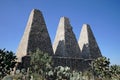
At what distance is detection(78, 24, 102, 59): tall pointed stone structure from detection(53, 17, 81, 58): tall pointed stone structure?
220 centimetres

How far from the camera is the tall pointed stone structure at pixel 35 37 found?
28375mm

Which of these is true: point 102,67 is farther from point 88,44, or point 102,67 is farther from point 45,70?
point 45,70

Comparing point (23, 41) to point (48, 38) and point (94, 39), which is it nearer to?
point (48, 38)

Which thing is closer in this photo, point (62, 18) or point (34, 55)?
point (34, 55)

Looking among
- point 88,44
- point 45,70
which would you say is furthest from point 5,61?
point 88,44

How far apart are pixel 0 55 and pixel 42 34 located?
25.4 feet

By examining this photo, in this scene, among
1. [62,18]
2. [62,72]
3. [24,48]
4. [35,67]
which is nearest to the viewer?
[62,72]

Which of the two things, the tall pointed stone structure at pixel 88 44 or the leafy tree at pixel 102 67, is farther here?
the tall pointed stone structure at pixel 88 44

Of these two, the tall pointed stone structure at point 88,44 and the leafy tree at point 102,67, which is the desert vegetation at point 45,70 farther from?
the tall pointed stone structure at point 88,44

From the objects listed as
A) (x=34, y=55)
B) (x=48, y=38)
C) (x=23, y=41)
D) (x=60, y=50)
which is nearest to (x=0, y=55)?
(x=34, y=55)

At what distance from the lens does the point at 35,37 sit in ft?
95.9

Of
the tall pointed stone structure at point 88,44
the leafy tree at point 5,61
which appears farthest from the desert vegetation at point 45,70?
the tall pointed stone structure at point 88,44

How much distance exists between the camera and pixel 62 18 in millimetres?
34656

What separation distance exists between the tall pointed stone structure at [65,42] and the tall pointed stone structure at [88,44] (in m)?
2.20
